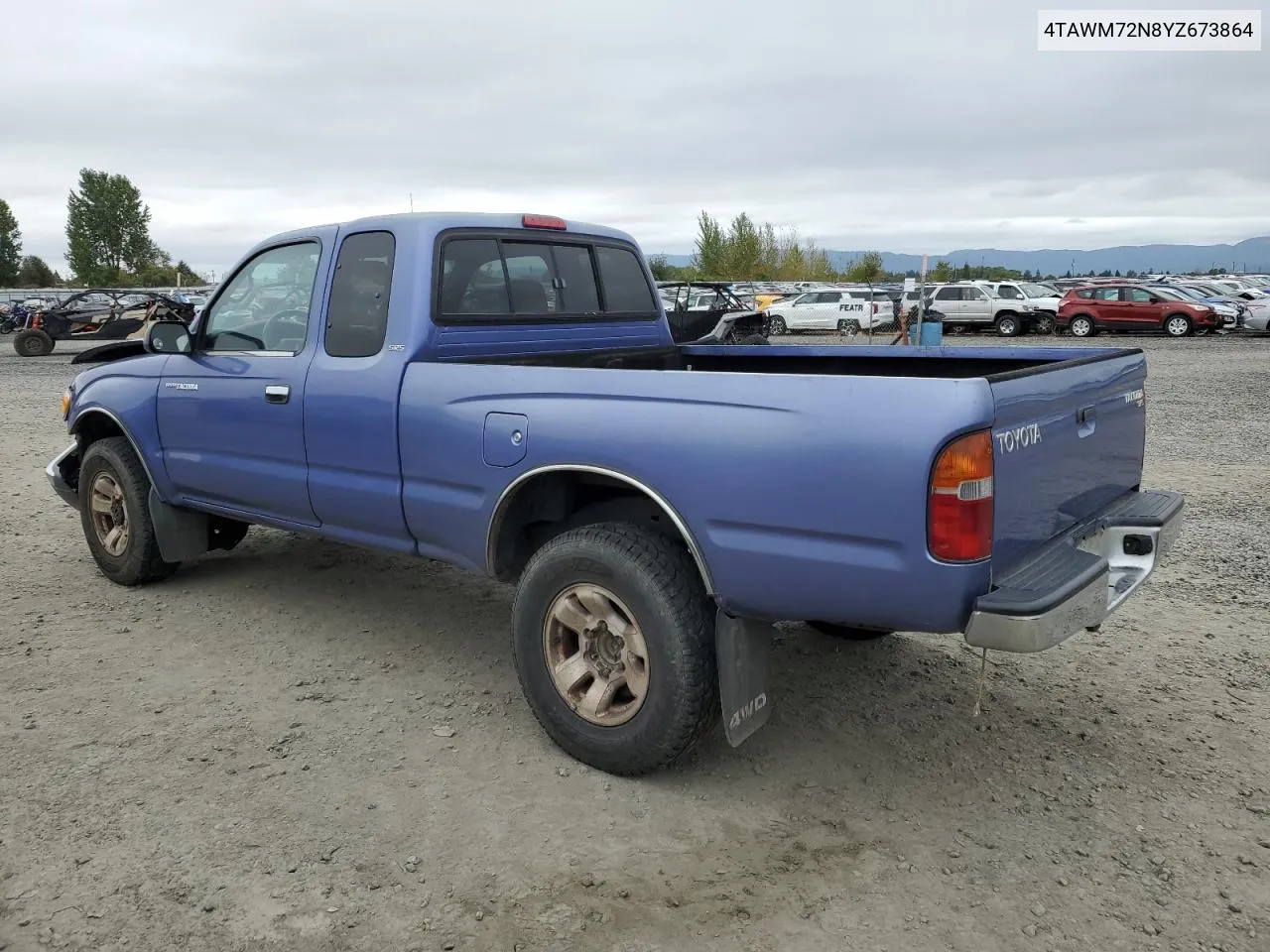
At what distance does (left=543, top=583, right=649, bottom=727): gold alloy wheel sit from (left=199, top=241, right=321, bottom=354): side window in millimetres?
1945

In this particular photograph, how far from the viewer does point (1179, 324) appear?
91.9 ft

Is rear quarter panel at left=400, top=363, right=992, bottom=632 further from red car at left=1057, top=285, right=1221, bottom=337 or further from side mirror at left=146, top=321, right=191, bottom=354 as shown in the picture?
red car at left=1057, top=285, right=1221, bottom=337

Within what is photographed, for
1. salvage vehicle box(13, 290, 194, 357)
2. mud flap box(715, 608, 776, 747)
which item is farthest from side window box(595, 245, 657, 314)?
salvage vehicle box(13, 290, 194, 357)

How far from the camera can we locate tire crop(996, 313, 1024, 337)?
29.9 metres

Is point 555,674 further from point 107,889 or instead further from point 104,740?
point 104,740

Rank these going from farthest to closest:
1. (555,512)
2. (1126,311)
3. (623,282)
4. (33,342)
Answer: (1126,311)
(33,342)
(623,282)
(555,512)

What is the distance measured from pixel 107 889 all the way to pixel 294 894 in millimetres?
556

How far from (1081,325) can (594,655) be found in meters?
28.4

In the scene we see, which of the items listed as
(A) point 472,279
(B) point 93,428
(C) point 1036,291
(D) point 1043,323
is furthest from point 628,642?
(C) point 1036,291

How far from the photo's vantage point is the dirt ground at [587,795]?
282cm

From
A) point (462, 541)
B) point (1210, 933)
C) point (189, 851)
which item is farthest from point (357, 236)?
point (1210, 933)

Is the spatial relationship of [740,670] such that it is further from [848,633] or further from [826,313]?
[826,313]

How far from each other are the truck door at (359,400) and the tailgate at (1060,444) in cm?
233

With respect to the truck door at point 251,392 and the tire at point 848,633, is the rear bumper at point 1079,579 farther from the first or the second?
the truck door at point 251,392
